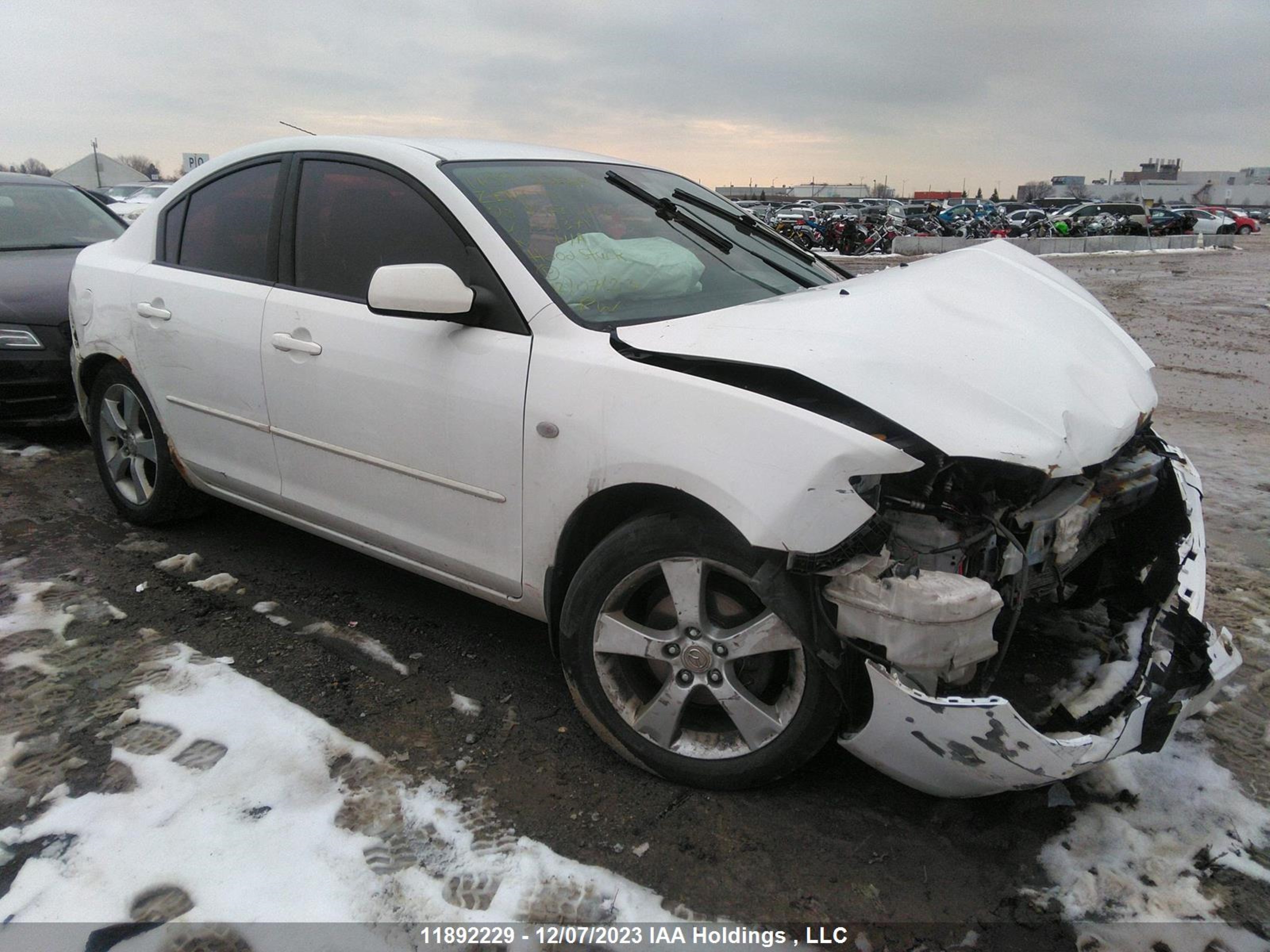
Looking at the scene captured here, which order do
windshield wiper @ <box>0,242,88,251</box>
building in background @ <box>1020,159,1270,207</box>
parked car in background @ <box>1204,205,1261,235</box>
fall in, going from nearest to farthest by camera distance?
windshield wiper @ <box>0,242,88,251</box>
parked car in background @ <box>1204,205,1261,235</box>
building in background @ <box>1020,159,1270,207</box>

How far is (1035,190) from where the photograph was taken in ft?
337

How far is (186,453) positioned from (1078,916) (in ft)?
11.3

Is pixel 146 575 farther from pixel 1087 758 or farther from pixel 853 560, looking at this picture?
pixel 1087 758

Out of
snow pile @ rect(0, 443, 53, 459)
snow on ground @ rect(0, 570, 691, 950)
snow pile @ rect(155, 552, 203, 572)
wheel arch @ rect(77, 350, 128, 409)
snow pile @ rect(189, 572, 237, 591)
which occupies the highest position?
wheel arch @ rect(77, 350, 128, 409)

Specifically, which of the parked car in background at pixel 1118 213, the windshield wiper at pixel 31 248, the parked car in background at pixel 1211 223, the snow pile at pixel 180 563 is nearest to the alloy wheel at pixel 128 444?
the snow pile at pixel 180 563

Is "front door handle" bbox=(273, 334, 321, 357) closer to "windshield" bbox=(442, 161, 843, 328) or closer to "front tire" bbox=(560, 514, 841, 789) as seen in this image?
"windshield" bbox=(442, 161, 843, 328)

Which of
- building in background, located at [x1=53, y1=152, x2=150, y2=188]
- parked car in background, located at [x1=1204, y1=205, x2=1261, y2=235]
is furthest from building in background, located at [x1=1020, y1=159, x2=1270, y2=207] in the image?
building in background, located at [x1=53, y1=152, x2=150, y2=188]

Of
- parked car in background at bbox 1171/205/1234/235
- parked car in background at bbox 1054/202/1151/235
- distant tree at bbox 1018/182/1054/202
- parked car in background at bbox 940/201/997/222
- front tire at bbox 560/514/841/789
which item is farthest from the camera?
distant tree at bbox 1018/182/1054/202

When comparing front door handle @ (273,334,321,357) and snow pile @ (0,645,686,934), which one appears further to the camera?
front door handle @ (273,334,321,357)

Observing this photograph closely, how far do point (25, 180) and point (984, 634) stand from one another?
291 inches

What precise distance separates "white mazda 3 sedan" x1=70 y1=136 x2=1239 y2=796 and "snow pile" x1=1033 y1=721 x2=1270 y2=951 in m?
0.29

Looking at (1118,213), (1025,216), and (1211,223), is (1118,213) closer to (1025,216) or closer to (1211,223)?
(1025,216)

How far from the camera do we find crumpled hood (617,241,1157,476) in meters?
2.00

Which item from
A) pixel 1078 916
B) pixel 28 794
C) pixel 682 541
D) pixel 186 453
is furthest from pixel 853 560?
pixel 186 453
